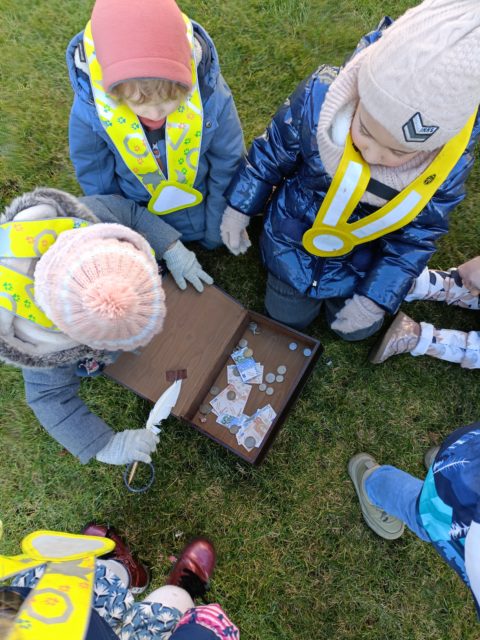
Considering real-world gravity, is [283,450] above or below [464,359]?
below

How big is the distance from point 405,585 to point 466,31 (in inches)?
94.9

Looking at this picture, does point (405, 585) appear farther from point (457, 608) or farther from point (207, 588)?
point (207, 588)

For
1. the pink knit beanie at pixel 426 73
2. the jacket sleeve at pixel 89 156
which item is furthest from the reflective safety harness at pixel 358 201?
the jacket sleeve at pixel 89 156

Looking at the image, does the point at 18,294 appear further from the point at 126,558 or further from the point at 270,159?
the point at 126,558

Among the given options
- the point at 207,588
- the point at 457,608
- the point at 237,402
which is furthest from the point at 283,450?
the point at 457,608

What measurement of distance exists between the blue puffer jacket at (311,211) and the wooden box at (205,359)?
11.9 inches

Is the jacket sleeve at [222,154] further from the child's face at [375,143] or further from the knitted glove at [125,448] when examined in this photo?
the knitted glove at [125,448]

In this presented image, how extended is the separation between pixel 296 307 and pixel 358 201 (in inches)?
32.5

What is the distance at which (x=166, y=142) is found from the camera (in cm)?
190

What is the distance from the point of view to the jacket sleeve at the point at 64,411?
1.86 metres

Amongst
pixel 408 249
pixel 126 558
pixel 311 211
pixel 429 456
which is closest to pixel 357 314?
pixel 408 249

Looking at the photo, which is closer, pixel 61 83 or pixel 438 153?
pixel 438 153

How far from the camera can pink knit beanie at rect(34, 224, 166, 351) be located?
4.25 ft

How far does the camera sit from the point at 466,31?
111cm
